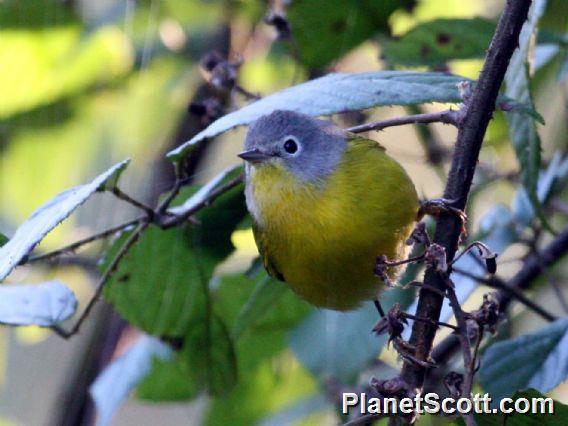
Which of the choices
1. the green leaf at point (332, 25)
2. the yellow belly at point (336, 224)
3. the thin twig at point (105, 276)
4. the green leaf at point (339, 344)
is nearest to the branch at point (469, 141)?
the yellow belly at point (336, 224)

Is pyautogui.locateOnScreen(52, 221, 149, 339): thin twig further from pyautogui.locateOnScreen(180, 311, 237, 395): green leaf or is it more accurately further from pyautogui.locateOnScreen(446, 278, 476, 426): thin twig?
pyautogui.locateOnScreen(446, 278, 476, 426): thin twig

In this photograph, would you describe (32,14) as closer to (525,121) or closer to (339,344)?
(339,344)

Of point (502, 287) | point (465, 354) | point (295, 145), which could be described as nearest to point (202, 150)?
point (295, 145)

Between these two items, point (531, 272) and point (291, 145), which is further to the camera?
point (531, 272)

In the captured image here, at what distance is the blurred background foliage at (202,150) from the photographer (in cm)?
256

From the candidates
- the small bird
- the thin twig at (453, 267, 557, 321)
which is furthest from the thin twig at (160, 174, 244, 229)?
the thin twig at (453, 267, 557, 321)

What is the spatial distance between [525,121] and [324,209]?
56 centimetres

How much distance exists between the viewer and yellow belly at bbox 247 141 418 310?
232cm

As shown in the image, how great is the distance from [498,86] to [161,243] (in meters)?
→ 1.08

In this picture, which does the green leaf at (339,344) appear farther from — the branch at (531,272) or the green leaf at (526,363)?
the green leaf at (526,363)

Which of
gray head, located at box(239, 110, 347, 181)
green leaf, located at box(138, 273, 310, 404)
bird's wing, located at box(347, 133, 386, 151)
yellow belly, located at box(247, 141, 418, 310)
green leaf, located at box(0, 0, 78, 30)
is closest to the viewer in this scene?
yellow belly, located at box(247, 141, 418, 310)

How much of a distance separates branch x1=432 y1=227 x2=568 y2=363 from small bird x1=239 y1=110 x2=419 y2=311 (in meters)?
0.38

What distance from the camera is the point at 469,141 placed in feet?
5.41

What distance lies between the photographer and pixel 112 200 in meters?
3.51
